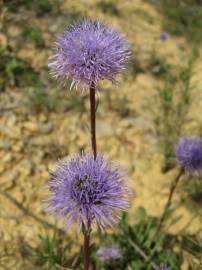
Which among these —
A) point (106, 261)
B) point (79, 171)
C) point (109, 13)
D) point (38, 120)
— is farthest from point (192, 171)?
point (109, 13)

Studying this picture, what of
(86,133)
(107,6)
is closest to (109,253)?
(86,133)

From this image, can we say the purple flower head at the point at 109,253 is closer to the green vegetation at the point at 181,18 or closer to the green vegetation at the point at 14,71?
the green vegetation at the point at 14,71

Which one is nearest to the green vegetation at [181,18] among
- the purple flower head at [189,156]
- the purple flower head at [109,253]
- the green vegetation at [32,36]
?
the green vegetation at [32,36]

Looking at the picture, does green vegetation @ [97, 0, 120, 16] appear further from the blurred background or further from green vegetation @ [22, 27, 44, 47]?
green vegetation @ [22, 27, 44, 47]

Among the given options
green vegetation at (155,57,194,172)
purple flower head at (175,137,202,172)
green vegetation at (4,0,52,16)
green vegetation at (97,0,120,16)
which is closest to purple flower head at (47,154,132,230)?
purple flower head at (175,137,202,172)

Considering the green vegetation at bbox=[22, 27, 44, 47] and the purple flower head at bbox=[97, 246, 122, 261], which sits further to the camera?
the green vegetation at bbox=[22, 27, 44, 47]

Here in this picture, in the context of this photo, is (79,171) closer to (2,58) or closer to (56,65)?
(56,65)

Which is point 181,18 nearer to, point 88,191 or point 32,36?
point 32,36
